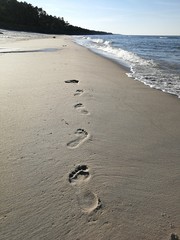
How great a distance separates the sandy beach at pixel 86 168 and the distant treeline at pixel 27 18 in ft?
220

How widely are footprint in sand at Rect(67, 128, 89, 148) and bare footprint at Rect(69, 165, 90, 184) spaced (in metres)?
0.51

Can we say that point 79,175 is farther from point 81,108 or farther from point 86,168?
point 81,108

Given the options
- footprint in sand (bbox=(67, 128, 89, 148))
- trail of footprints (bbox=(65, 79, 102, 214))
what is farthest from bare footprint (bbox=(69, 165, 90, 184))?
footprint in sand (bbox=(67, 128, 89, 148))

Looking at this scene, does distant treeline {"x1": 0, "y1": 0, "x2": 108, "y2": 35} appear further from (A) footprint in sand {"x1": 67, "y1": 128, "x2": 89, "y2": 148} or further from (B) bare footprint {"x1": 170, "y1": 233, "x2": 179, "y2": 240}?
(B) bare footprint {"x1": 170, "y1": 233, "x2": 179, "y2": 240}

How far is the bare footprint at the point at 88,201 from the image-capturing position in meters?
2.37

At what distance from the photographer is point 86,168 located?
117 inches

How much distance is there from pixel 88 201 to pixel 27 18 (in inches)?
3479

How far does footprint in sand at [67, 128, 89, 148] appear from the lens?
11.4ft

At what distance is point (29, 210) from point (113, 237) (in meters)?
0.72

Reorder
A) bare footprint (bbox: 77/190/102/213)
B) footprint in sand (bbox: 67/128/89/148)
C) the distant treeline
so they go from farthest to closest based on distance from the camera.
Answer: the distant treeline → footprint in sand (bbox: 67/128/89/148) → bare footprint (bbox: 77/190/102/213)

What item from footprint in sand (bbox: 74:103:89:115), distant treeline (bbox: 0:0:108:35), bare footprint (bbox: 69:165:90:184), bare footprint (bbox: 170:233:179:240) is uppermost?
bare footprint (bbox: 170:233:179:240)

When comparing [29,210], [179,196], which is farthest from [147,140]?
[29,210]

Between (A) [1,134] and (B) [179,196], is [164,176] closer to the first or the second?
(B) [179,196]

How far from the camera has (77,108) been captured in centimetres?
486
